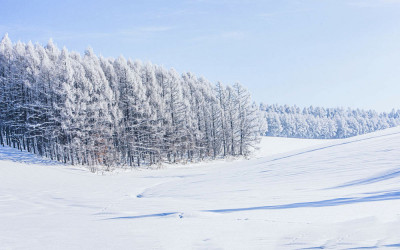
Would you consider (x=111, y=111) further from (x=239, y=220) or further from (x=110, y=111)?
(x=239, y=220)

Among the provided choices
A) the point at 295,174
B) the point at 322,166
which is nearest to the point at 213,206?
the point at 295,174

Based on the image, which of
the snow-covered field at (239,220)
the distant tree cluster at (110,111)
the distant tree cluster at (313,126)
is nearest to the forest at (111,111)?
the distant tree cluster at (110,111)

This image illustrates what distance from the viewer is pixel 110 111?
3111cm

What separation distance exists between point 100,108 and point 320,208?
93.5ft

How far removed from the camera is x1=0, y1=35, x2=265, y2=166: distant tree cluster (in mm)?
28922

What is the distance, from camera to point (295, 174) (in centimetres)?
936

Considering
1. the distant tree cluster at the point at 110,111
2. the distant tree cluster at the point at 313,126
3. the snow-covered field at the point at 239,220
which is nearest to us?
the snow-covered field at the point at 239,220

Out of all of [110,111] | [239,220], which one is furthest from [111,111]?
[239,220]

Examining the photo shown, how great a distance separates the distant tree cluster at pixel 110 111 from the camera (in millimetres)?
28922

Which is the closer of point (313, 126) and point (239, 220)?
point (239, 220)

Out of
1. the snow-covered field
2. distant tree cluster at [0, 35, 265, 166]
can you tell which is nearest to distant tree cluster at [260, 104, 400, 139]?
distant tree cluster at [0, 35, 265, 166]

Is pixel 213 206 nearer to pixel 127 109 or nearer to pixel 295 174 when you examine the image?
pixel 295 174

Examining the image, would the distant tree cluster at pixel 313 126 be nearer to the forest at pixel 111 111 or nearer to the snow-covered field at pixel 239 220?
the forest at pixel 111 111

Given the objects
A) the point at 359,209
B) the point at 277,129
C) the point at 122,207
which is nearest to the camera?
the point at 359,209
